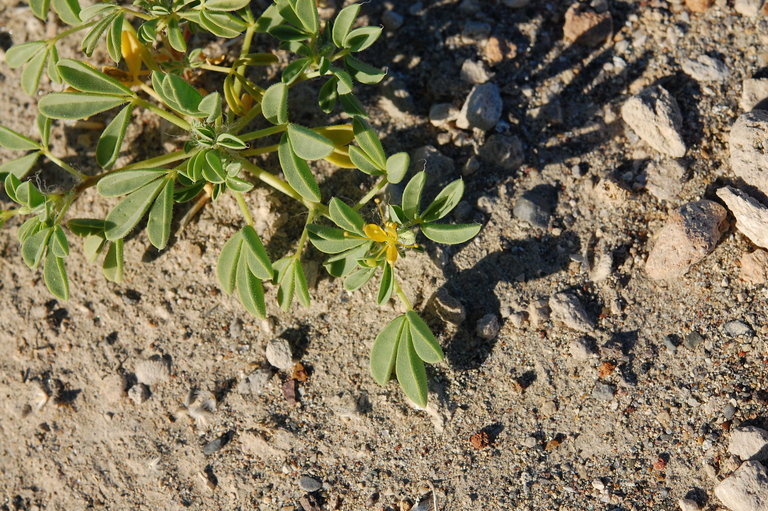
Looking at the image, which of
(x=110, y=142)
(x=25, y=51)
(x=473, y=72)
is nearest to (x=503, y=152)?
(x=473, y=72)

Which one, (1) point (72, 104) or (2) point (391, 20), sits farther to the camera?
(2) point (391, 20)

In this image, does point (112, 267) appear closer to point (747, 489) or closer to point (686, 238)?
point (686, 238)

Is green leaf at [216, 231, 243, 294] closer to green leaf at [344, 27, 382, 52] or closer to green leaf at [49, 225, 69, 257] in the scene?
green leaf at [49, 225, 69, 257]

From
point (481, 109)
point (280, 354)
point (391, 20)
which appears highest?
point (391, 20)

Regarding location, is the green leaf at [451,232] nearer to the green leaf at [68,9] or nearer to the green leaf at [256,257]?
the green leaf at [256,257]

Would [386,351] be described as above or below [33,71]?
below

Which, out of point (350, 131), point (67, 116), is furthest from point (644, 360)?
point (67, 116)
